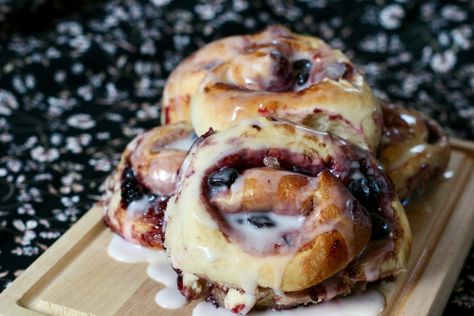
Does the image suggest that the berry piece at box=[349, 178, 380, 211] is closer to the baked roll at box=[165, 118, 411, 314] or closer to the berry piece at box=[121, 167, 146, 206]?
the baked roll at box=[165, 118, 411, 314]

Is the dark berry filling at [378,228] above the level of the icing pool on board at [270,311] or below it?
above

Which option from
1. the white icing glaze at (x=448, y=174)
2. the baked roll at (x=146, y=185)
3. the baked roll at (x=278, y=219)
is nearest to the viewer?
the baked roll at (x=278, y=219)

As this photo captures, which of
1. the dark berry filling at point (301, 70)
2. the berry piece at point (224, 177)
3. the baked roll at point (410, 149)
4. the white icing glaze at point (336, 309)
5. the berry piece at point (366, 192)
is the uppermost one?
the dark berry filling at point (301, 70)

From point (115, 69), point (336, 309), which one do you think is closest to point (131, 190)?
point (336, 309)

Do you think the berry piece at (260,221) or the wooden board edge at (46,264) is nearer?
the berry piece at (260,221)

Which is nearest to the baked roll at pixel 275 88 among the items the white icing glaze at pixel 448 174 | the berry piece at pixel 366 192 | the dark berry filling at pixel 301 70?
the dark berry filling at pixel 301 70

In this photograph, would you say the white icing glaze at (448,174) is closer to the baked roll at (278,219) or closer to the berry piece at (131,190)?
the baked roll at (278,219)

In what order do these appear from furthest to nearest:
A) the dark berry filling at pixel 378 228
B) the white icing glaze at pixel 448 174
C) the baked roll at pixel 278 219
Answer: the white icing glaze at pixel 448 174
the dark berry filling at pixel 378 228
the baked roll at pixel 278 219

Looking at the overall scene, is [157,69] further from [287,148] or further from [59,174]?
[287,148]
